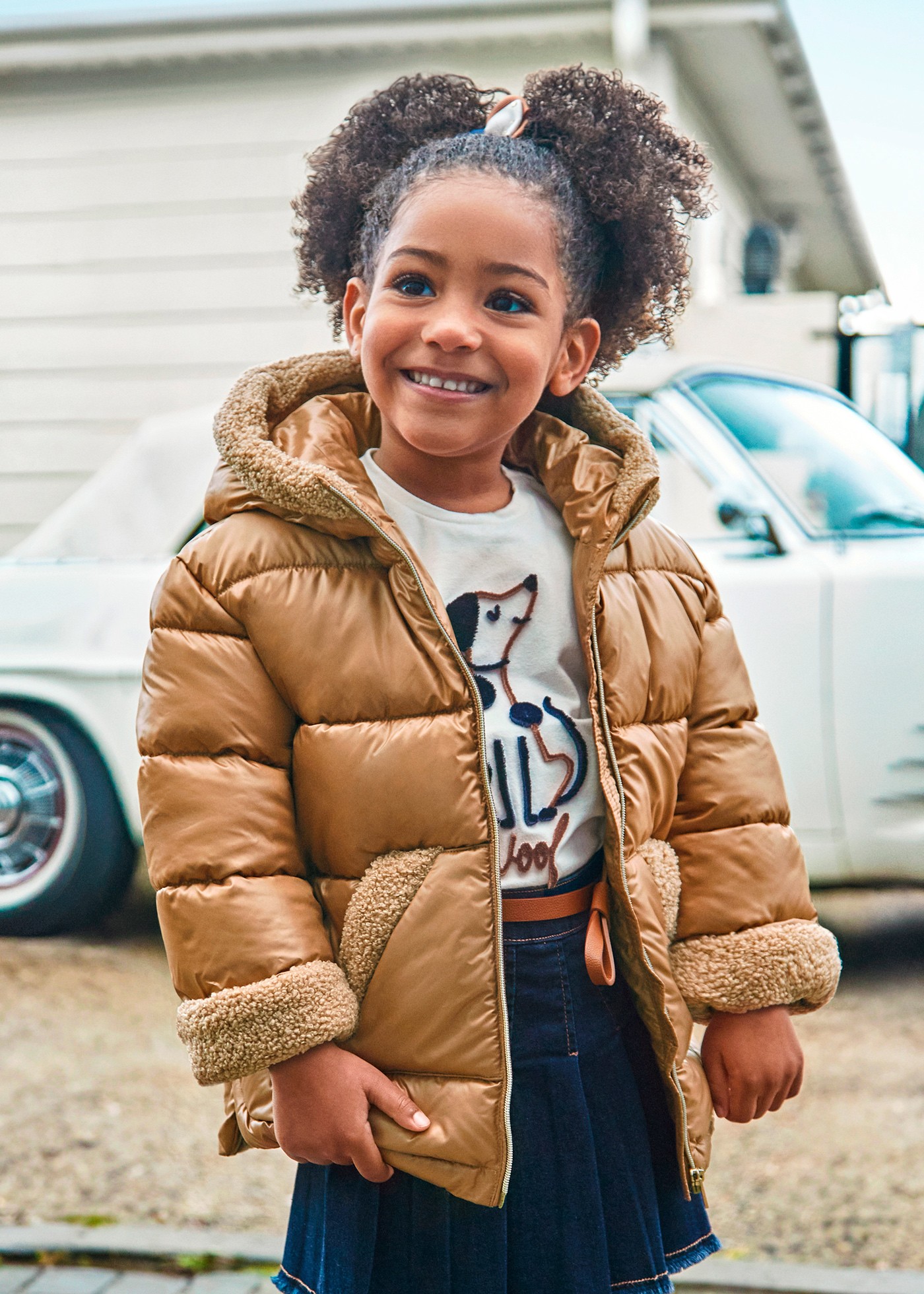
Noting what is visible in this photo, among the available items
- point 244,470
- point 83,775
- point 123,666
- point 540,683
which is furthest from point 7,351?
point 540,683

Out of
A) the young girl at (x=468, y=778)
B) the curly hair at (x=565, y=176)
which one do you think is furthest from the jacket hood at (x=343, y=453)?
the curly hair at (x=565, y=176)

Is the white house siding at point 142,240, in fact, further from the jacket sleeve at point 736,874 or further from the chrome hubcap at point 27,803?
the jacket sleeve at point 736,874

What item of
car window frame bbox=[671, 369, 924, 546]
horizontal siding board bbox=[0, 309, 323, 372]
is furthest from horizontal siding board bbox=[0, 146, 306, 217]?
car window frame bbox=[671, 369, 924, 546]

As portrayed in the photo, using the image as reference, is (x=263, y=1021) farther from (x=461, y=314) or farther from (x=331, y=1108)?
(x=461, y=314)

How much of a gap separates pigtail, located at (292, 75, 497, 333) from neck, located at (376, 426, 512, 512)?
251mm

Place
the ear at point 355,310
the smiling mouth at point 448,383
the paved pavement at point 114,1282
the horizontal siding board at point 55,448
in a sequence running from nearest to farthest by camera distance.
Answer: the smiling mouth at point 448,383 → the ear at point 355,310 → the paved pavement at point 114,1282 → the horizontal siding board at point 55,448

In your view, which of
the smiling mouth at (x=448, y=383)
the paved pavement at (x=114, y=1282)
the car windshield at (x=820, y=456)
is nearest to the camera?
the smiling mouth at (x=448, y=383)

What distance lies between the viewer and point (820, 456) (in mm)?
2475

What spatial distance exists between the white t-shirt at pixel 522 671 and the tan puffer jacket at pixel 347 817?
0.12ft

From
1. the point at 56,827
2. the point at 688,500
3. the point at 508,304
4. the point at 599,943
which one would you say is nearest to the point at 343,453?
the point at 508,304

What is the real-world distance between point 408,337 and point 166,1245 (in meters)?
1.74

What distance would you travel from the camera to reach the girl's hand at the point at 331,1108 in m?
1.02

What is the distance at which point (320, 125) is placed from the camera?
2.63 meters

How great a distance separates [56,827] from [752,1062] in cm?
193
